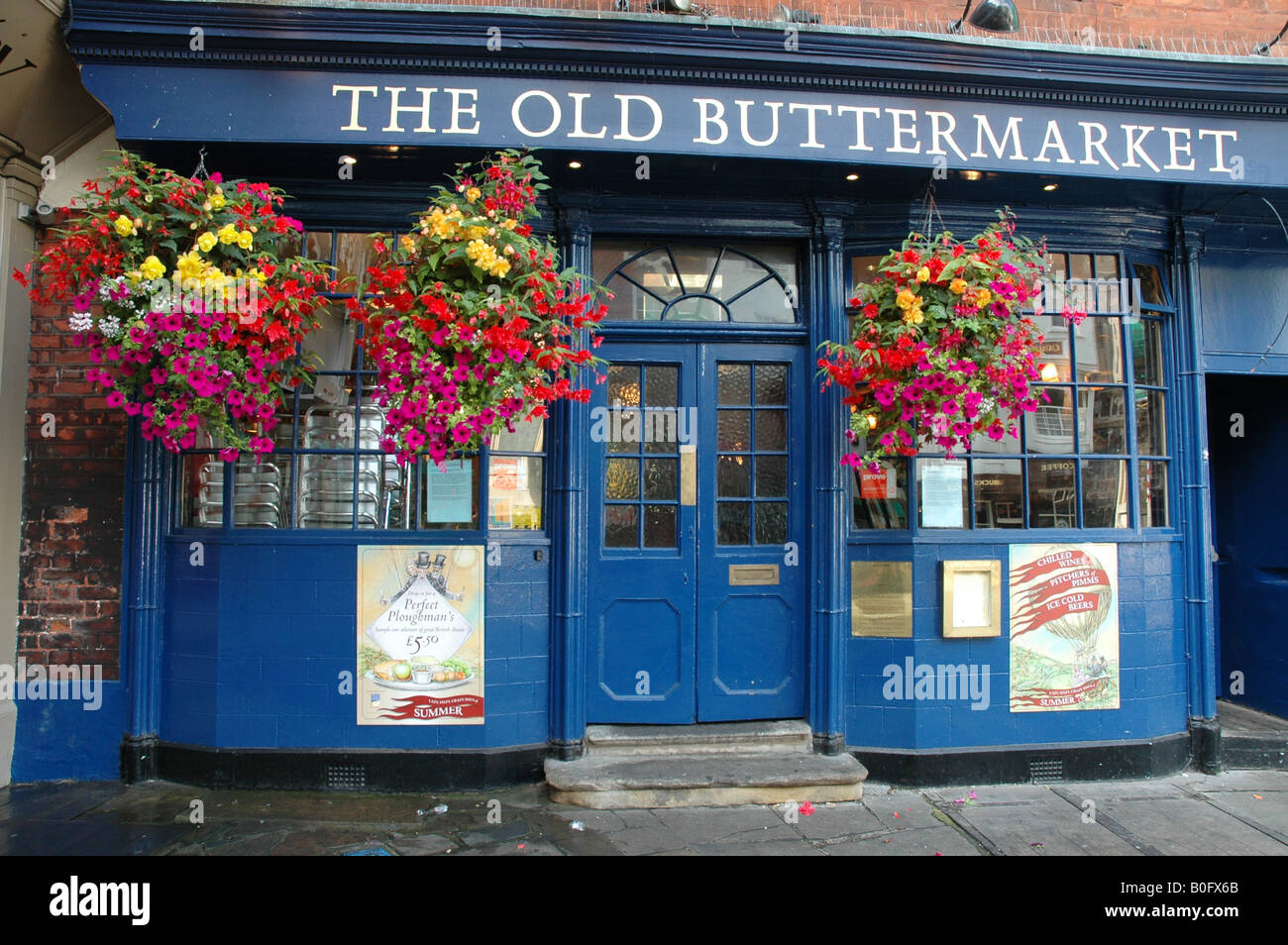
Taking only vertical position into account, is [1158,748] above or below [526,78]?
below

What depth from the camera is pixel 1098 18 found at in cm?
591

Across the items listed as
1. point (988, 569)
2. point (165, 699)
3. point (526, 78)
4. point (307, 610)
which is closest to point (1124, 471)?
point (988, 569)

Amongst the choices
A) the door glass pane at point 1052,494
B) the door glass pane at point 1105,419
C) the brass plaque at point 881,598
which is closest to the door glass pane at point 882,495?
the brass plaque at point 881,598

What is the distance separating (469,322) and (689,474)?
195 centimetres

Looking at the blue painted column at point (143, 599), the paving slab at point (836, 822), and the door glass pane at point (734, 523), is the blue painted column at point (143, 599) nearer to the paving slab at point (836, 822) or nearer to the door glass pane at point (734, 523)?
the door glass pane at point (734, 523)

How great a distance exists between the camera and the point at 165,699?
5.35 metres

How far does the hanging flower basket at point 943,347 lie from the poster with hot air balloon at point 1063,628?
45.1 inches

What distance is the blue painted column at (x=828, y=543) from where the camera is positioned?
550 centimetres

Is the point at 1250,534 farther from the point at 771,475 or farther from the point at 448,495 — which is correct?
the point at 448,495

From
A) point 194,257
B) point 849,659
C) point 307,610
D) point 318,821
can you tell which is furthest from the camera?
point 849,659

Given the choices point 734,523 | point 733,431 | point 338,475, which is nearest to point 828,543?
point 734,523

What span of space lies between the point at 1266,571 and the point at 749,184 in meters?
5.00

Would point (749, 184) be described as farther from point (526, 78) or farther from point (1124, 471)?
point (1124, 471)
